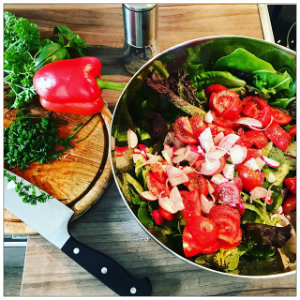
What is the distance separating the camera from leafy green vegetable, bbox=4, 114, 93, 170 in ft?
3.13

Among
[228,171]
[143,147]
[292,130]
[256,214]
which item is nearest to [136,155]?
[143,147]

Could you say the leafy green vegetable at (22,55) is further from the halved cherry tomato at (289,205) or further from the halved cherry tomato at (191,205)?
the halved cherry tomato at (289,205)

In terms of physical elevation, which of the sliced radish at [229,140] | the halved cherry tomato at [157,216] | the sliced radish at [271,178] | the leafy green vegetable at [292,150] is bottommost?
the halved cherry tomato at [157,216]

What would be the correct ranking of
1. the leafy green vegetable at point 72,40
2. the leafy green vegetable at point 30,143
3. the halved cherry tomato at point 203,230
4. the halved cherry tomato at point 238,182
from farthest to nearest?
the leafy green vegetable at point 72,40 → the leafy green vegetable at point 30,143 → the halved cherry tomato at point 238,182 → the halved cherry tomato at point 203,230

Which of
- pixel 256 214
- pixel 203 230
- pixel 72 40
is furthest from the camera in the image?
pixel 72 40

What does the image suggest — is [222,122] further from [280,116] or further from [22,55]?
[22,55]

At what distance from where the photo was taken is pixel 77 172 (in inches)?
39.1

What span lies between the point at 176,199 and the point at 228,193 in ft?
0.46

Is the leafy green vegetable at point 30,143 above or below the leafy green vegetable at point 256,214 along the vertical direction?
above

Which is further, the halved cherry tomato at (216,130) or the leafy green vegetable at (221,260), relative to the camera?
the halved cherry tomato at (216,130)

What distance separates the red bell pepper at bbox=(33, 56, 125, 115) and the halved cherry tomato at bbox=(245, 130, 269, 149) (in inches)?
16.5

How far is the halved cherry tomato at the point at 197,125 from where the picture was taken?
89 centimetres

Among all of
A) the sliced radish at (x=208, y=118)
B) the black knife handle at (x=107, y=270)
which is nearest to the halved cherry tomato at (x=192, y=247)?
the black knife handle at (x=107, y=270)

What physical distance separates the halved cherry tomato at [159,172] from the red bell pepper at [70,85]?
1.00 ft
